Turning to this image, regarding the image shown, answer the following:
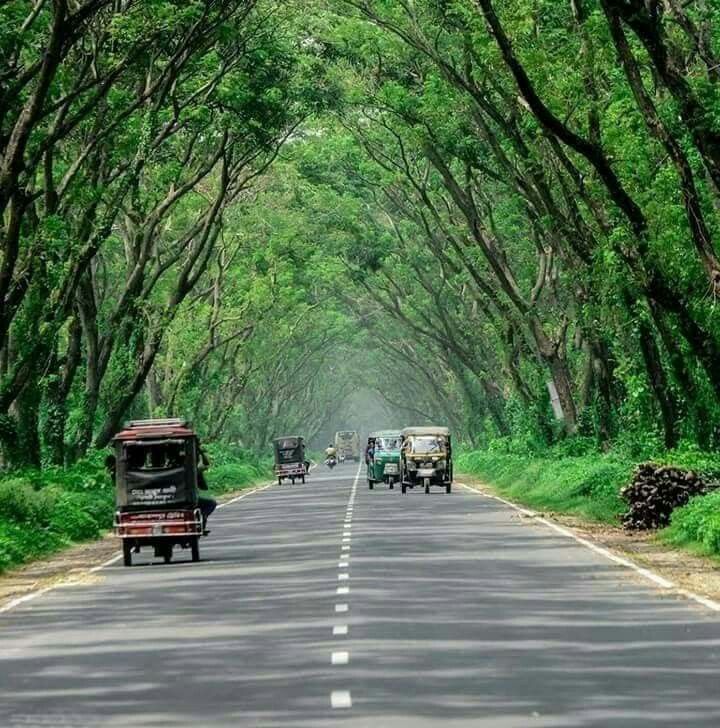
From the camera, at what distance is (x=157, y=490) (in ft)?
95.2

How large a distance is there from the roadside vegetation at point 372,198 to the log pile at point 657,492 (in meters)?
1.16

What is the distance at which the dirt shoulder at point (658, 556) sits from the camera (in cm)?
2196

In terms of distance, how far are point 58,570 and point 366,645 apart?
13.2m

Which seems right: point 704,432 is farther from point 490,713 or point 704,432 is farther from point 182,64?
point 490,713

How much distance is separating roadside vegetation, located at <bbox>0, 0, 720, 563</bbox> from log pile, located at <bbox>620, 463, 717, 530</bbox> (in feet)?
3.79

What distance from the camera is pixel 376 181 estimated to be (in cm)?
6216

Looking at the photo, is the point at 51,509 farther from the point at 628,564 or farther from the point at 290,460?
the point at 290,460

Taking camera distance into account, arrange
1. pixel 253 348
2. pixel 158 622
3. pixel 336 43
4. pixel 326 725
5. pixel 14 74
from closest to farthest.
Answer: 1. pixel 326 725
2. pixel 158 622
3. pixel 14 74
4. pixel 336 43
5. pixel 253 348

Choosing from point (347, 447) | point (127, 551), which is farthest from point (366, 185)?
point (347, 447)

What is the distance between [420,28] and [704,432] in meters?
10.3

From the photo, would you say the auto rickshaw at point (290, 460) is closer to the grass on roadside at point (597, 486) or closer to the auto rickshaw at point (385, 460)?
the auto rickshaw at point (385, 460)

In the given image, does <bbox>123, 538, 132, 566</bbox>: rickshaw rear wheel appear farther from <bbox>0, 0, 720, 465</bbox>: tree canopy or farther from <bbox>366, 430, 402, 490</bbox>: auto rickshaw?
<bbox>366, 430, 402, 490</bbox>: auto rickshaw

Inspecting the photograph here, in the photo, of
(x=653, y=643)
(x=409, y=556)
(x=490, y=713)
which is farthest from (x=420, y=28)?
(x=490, y=713)

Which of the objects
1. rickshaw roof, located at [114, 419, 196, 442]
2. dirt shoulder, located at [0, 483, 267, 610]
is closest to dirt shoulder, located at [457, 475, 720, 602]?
rickshaw roof, located at [114, 419, 196, 442]
